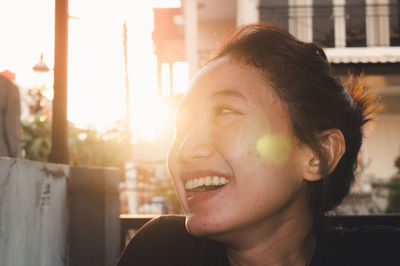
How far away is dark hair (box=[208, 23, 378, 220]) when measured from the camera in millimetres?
1655

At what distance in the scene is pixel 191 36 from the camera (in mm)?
12969

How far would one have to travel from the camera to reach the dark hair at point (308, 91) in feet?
5.43

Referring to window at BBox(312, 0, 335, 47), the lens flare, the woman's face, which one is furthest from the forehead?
window at BBox(312, 0, 335, 47)

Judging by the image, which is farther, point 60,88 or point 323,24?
point 323,24

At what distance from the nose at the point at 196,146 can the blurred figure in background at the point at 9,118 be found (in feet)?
3.74

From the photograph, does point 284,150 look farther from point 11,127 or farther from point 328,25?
point 328,25

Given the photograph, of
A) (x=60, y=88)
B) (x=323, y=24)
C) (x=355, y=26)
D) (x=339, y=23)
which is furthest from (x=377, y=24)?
(x=60, y=88)

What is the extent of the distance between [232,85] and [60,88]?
170 cm

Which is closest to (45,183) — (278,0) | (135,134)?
(278,0)

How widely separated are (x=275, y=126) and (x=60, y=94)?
1.82 meters

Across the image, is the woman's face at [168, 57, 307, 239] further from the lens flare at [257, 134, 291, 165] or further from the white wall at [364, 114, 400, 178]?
the white wall at [364, 114, 400, 178]

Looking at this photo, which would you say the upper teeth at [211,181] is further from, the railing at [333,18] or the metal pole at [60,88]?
the railing at [333,18]

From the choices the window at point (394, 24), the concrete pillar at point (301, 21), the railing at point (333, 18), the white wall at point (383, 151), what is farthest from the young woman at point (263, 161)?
the window at point (394, 24)

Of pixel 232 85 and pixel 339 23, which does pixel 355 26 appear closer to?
pixel 339 23
